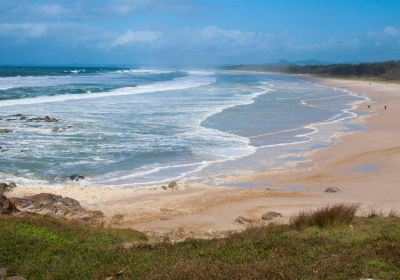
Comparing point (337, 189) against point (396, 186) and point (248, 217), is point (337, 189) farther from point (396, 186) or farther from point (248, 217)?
point (248, 217)

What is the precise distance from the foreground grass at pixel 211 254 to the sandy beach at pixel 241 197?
86.2 inches

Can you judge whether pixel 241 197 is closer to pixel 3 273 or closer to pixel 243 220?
pixel 243 220

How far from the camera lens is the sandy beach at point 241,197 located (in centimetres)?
1286

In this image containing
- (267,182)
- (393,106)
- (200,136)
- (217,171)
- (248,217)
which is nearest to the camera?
(248,217)

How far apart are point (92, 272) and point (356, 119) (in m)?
29.1

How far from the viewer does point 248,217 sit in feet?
44.0

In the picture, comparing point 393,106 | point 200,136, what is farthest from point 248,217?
point 393,106

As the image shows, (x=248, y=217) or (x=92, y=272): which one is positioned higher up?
(x=92, y=272)

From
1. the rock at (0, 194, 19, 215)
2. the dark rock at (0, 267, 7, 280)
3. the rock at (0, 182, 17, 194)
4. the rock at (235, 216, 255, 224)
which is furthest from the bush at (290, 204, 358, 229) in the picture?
the rock at (0, 182, 17, 194)

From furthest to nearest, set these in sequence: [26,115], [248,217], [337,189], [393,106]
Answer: [393,106]
[26,115]
[337,189]
[248,217]

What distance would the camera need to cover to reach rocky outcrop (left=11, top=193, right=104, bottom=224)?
42.8 ft

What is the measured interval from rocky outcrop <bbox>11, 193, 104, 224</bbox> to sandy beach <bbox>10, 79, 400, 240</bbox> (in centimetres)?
38

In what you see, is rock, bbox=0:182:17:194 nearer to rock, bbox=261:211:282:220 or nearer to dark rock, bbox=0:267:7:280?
dark rock, bbox=0:267:7:280

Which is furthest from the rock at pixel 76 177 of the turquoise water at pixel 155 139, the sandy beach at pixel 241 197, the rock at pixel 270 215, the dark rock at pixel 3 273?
the dark rock at pixel 3 273
